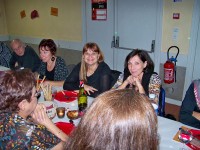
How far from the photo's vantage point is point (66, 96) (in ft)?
7.02

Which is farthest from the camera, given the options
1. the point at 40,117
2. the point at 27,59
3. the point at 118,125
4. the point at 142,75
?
the point at 27,59

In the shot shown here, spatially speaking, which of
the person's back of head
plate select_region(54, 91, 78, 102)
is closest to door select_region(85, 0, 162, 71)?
plate select_region(54, 91, 78, 102)

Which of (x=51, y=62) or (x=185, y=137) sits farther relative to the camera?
(x=51, y=62)

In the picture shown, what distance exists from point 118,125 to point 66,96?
1533mm

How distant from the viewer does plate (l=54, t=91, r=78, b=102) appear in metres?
2.06

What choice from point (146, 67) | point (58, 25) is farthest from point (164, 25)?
point (58, 25)

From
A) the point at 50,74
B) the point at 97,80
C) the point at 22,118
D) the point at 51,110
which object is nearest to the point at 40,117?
the point at 22,118

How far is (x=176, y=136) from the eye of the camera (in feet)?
4.66

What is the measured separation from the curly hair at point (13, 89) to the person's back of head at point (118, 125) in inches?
25.6

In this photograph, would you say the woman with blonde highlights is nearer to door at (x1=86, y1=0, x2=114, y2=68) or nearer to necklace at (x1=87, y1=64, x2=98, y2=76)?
necklace at (x1=87, y1=64, x2=98, y2=76)

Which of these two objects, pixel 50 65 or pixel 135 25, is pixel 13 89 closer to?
pixel 50 65

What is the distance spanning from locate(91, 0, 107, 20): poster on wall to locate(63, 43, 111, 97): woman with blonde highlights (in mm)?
1749

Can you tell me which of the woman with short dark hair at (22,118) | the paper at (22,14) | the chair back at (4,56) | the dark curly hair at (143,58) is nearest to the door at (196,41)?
the dark curly hair at (143,58)

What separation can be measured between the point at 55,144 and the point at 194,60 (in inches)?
106
